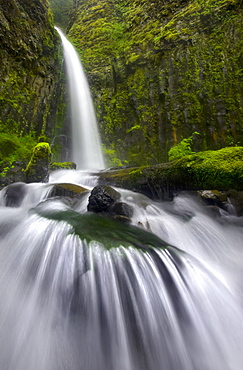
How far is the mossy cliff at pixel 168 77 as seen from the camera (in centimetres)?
1066

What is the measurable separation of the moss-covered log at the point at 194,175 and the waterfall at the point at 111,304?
2660 mm

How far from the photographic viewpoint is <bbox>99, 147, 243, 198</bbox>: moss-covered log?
16.8 feet

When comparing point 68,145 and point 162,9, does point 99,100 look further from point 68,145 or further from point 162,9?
point 162,9

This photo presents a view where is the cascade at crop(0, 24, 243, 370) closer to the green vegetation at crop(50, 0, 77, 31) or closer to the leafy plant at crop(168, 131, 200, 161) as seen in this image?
A: the leafy plant at crop(168, 131, 200, 161)

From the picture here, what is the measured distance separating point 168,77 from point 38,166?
10.6 m

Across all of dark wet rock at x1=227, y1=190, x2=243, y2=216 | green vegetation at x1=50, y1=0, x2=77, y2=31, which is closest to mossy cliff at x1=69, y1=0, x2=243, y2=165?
dark wet rock at x1=227, y1=190, x2=243, y2=216

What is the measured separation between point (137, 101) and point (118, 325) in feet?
46.8

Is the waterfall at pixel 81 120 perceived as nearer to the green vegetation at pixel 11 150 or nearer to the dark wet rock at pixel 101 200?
the green vegetation at pixel 11 150

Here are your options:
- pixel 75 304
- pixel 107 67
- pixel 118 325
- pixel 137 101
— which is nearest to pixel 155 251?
pixel 118 325

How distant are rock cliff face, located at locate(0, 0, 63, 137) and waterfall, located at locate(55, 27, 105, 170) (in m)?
2.51

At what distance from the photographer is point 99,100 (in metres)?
15.9

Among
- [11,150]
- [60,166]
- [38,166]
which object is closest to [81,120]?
[60,166]

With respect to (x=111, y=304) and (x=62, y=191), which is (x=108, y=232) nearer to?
(x=111, y=304)

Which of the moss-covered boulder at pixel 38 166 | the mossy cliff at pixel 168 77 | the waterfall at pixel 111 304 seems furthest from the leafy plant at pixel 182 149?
the waterfall at pixel 111 304
